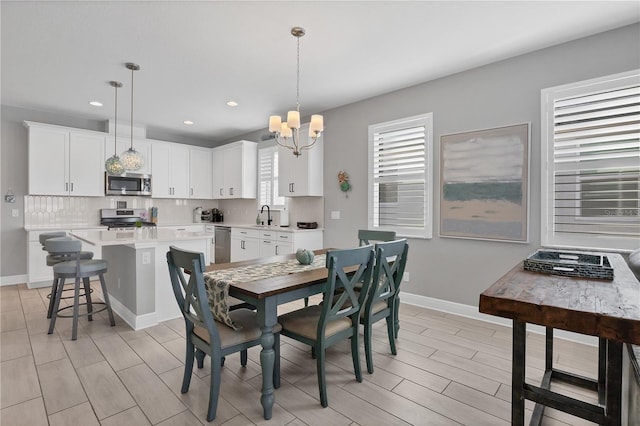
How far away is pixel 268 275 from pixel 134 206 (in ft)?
16.4

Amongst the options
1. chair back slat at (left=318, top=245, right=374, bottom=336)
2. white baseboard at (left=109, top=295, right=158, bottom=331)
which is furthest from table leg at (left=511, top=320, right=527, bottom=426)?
white baseboard at (left=109, top=295, right=158, bottom=331)

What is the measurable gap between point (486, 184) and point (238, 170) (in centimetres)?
438

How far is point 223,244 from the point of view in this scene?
20.0 feet

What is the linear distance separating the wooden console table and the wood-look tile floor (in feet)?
1.76

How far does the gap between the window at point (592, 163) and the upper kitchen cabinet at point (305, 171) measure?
2857 millimetres

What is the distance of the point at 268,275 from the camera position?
2178mm

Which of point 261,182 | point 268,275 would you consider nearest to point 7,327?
point 268,275

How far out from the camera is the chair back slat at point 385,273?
7.28 feet

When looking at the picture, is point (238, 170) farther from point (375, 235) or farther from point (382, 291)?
point (382, 291)

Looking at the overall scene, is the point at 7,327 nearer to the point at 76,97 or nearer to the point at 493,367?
the point at 76,97

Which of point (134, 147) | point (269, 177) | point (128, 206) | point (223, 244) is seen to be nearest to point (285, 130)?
point (269, 177)

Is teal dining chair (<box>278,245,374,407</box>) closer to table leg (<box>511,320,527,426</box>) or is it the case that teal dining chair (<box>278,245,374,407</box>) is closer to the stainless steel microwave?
table leg (<box>511,320,527,426</box>)

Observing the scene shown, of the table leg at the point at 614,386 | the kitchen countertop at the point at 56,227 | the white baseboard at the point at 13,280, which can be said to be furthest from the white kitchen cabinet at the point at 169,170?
the table leg at the point at 614,386

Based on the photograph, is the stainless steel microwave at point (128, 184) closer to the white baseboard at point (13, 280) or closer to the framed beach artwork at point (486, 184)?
the white baseboard at point (13, 280)
